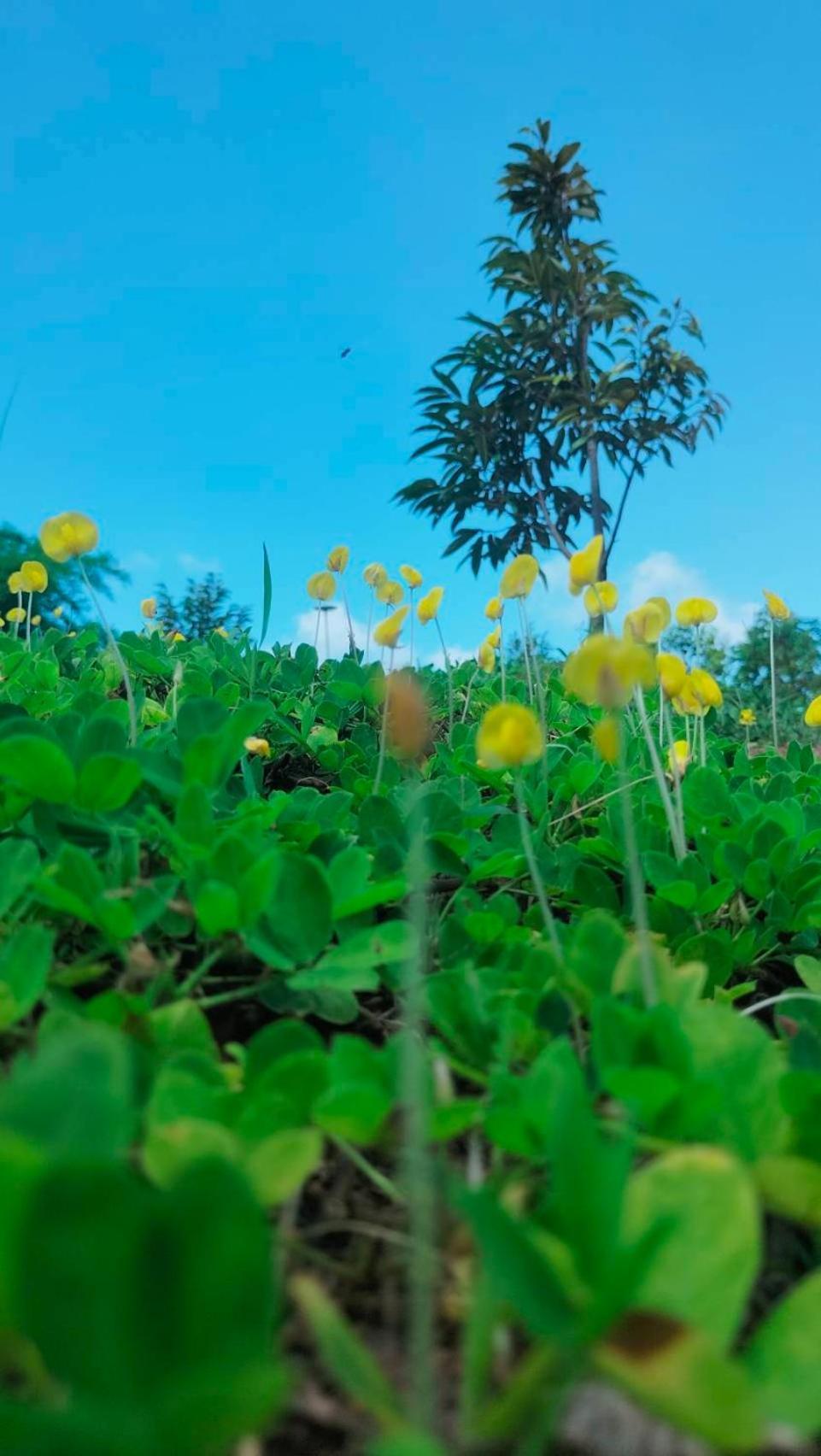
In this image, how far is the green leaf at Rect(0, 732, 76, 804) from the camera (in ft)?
2.87

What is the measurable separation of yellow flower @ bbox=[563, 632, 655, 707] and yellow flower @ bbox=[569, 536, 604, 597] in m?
0.35

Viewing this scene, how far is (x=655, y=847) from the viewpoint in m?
1.41

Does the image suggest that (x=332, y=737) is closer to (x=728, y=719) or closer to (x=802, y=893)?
(x=802, y=893)

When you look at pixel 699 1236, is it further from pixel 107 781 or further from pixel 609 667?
pixel 107 781

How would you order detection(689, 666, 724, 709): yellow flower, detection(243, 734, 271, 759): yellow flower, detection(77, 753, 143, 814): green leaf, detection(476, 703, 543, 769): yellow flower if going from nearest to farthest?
detection(476, 703, 543, 769): yellow flower → detection(77, 753, 143, 814): green leaf → detection(689, 666, 724, 709): yellow flower → detection(243, 734, 271, 759): yellow flower

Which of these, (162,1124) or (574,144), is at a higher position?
(574,144)

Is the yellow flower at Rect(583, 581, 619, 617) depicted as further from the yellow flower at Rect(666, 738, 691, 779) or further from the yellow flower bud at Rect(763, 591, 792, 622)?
the yellow flower bud at Rect(763, 591, 792, 622)

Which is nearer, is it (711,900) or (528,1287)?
(528,1287)

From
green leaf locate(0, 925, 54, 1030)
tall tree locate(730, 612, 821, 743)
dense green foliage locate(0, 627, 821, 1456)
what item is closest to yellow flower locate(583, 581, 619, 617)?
dense green foliage locate(0, 627, 821, 1456)

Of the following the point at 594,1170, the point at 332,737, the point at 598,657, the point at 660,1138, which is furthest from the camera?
the point at 332,737

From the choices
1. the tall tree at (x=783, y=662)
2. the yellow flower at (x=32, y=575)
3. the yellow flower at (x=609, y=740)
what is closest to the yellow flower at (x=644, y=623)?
the yellow flower at (x=609, y=740)

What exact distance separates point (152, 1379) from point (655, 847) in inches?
45.8

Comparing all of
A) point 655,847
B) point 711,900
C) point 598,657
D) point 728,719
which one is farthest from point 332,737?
point 728,719

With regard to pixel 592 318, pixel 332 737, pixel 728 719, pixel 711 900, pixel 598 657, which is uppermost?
pixel 592 318
